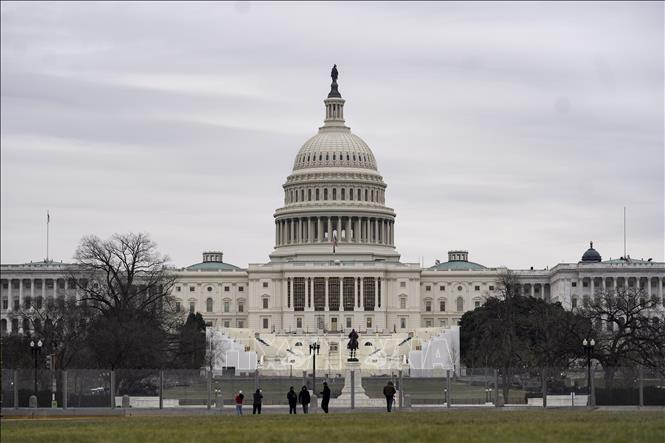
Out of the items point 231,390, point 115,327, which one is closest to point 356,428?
point 231,390

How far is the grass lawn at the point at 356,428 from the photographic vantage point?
4988 centimetres

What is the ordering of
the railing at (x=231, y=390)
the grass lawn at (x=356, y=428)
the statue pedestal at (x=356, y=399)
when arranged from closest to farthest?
the grass lawn at (x=356, y=428) → the railing at (x=231, y=390) → the statue pedestal at (x=356, y=399)

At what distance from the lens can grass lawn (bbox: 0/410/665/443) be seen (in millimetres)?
49875

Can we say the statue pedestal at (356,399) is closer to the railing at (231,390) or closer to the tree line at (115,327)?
the railing at (231,390)

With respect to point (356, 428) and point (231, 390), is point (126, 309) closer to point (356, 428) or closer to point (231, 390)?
point (231, 390)

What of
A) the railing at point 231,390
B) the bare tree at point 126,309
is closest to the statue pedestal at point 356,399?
the railing at point 231,390

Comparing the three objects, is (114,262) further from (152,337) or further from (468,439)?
(468,439)

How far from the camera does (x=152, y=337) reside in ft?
372

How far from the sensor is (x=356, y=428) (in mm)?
55250

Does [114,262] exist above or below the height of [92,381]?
above

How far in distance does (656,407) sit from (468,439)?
108 feet

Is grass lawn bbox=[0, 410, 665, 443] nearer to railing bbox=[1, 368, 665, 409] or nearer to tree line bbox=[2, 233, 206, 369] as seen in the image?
railing bbox=[1, 368, 665, 409]

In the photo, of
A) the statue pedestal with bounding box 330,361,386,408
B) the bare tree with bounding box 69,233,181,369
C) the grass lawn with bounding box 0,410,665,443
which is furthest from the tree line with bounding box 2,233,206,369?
the grass lawn with bounding box 0,410,665,443

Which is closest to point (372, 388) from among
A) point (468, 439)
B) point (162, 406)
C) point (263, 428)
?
point (162, 406)
